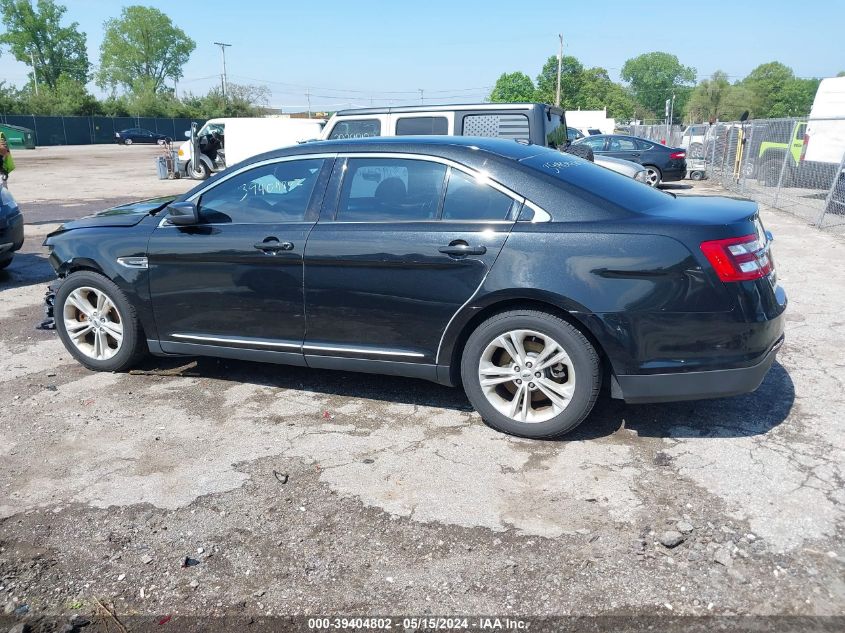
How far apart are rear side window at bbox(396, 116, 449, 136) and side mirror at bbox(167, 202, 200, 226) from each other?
15.7 feet

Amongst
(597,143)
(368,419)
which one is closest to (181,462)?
(368,419)

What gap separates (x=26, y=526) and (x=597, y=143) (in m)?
18.7

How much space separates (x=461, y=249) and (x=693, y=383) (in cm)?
145

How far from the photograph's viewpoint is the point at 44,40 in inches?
3947

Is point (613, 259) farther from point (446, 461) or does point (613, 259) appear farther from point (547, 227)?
point (446, 461)

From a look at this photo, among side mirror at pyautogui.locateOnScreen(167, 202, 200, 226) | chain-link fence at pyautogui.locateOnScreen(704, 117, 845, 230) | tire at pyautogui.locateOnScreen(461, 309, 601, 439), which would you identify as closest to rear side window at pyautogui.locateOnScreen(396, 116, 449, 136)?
side mirror at pyautogui.locateOnScreen(167, 202, 200, 226)

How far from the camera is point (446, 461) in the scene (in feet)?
12.9

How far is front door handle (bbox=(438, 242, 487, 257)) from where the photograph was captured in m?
4.04

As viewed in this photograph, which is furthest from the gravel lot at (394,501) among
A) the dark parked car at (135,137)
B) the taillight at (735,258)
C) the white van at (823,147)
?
the dark parked car at (135,137)

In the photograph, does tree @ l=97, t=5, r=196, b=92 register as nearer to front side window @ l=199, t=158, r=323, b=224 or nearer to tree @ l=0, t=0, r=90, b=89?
tree @ l=0, t=0, r=90, b=89

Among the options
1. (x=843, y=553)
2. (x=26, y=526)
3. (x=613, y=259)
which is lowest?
(x=26, y=526)

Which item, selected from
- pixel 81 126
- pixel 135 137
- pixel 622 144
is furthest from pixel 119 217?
pixel 81 126

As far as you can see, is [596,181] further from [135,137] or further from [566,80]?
[566,80]

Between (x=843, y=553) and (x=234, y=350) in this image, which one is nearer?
(x=843, y=553)
